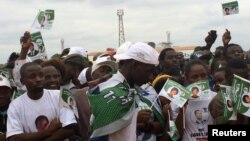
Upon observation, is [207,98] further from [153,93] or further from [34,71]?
[34,71]

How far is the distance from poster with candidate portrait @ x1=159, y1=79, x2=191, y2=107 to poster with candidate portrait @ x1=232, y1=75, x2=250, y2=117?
442mm

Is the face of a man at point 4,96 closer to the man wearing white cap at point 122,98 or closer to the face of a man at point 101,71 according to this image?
the face of a man at point 101,71

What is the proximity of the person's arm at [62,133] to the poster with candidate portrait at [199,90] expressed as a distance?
1211 mm

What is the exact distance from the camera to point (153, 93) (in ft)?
14.8

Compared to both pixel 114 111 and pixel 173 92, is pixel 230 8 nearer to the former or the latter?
pixel 173 92

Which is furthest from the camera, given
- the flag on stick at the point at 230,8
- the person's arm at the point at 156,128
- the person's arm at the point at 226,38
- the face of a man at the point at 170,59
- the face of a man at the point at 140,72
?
the flag on stick at the point at 230,8

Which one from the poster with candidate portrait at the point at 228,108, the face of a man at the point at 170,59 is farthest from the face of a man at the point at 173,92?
the face of a man at the point at 170,59

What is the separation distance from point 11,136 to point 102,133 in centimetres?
123

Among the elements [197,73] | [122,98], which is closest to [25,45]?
[197,73]

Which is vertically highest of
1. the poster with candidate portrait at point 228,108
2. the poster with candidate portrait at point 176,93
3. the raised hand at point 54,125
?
the poster with candidate portrait at point 176,93

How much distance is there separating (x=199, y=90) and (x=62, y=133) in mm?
1388

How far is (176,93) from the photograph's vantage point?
14.1 feet

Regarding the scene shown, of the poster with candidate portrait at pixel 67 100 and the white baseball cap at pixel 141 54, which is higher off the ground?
the white baseball cap at pixel 141 54

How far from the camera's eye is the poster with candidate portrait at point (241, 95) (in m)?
4.02
